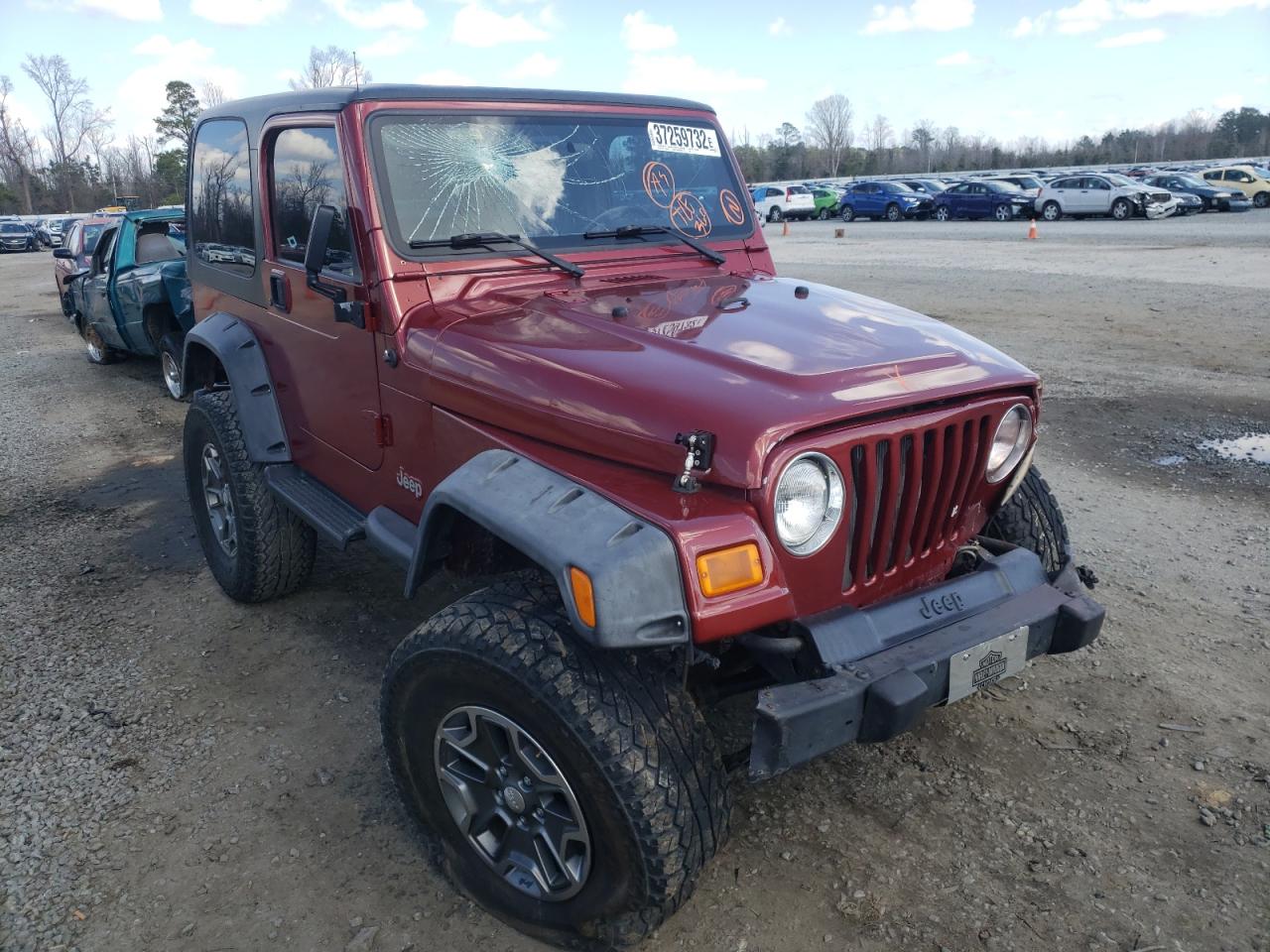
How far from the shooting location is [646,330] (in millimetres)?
2830

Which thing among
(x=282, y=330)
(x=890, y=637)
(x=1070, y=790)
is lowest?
(x=1070, y=790)

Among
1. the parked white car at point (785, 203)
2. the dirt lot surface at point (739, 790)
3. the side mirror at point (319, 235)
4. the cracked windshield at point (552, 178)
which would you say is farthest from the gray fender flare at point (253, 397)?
the parked white car at point (785, 203)

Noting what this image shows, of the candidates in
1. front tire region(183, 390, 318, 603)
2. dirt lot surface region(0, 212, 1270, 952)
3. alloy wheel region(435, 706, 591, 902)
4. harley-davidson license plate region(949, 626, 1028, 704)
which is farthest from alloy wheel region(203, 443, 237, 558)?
harley-davidson license plate region(949, 626, 1028, 704)

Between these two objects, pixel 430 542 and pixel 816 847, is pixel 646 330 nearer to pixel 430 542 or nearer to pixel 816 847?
pixel 430 542

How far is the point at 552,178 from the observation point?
3.53 meters

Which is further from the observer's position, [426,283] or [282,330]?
[282,330]

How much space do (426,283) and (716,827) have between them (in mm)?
1940

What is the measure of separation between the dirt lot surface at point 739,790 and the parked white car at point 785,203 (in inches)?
1329

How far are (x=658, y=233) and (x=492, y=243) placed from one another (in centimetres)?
73

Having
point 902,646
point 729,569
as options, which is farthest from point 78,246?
point 902,646

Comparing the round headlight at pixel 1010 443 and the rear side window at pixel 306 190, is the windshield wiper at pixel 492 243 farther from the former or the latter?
the round headlight at pixel 1010 443

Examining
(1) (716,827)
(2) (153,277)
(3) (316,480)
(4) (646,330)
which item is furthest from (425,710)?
(2) (153,277)

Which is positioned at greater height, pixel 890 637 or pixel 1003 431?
pixel 1003 431

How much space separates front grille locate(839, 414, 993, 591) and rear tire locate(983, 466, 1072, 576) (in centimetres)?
56
